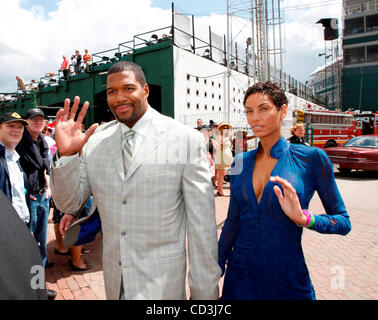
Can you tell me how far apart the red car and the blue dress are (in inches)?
457

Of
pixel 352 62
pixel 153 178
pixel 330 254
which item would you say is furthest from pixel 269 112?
pixel 352 62

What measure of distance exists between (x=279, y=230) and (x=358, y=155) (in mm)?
11924

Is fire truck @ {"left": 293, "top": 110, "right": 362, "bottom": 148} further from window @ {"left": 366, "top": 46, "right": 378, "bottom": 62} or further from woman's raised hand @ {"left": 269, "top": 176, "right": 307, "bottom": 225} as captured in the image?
window @ {"left": 366, "top": 46, "right": 378, "bottom": 62}

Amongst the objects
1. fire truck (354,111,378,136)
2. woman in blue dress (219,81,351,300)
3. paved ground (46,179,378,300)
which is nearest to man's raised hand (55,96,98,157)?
woman in blue dress (219,81,351,300)

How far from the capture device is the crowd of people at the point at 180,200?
66.1 inches

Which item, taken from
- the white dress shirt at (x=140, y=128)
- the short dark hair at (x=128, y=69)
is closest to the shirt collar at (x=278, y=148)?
the white dress shirt at (x=140, y=128)

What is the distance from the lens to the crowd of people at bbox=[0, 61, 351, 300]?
1678mm

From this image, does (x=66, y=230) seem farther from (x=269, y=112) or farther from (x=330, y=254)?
(x=330, y=254)

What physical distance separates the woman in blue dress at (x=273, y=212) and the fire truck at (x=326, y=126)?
50.5 feet

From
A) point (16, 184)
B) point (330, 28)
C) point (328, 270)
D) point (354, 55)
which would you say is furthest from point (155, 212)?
point (354, 55)

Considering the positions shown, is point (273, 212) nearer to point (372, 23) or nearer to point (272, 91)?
point (272, 91)

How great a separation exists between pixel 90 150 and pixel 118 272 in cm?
81

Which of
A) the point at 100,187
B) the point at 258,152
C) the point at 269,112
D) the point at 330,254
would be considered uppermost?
the point at 269,112

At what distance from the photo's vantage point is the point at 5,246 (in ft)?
3.25
